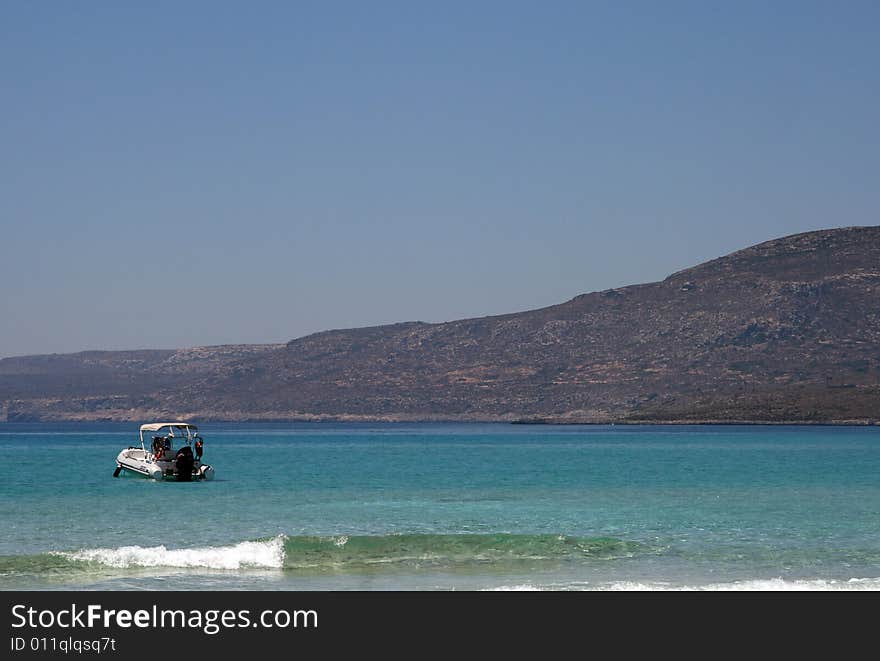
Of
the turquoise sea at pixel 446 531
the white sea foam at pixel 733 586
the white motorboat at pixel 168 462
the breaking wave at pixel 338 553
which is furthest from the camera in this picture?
the white motorboat at pixel 168 462

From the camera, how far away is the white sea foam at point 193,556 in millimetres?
33812

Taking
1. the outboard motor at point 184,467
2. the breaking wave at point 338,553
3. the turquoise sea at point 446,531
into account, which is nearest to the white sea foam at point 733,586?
the turquoise sea at point 446,531

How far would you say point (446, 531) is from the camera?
42156 mm

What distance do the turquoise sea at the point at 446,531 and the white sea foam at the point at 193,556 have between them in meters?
0.08

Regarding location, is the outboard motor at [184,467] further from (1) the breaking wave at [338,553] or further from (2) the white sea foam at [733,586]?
(2) the white sea foam at [733,586]

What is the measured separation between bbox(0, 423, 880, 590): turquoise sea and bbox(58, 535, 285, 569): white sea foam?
8 centimetres

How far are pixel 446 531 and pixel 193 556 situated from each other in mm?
10047

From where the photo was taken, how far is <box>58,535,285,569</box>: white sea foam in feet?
111

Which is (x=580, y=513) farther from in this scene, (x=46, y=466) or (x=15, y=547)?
(x=46, y=466)

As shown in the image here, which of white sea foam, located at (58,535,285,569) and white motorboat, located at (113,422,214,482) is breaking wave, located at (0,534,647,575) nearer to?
white sea foam, located at (58,535,285,569)
